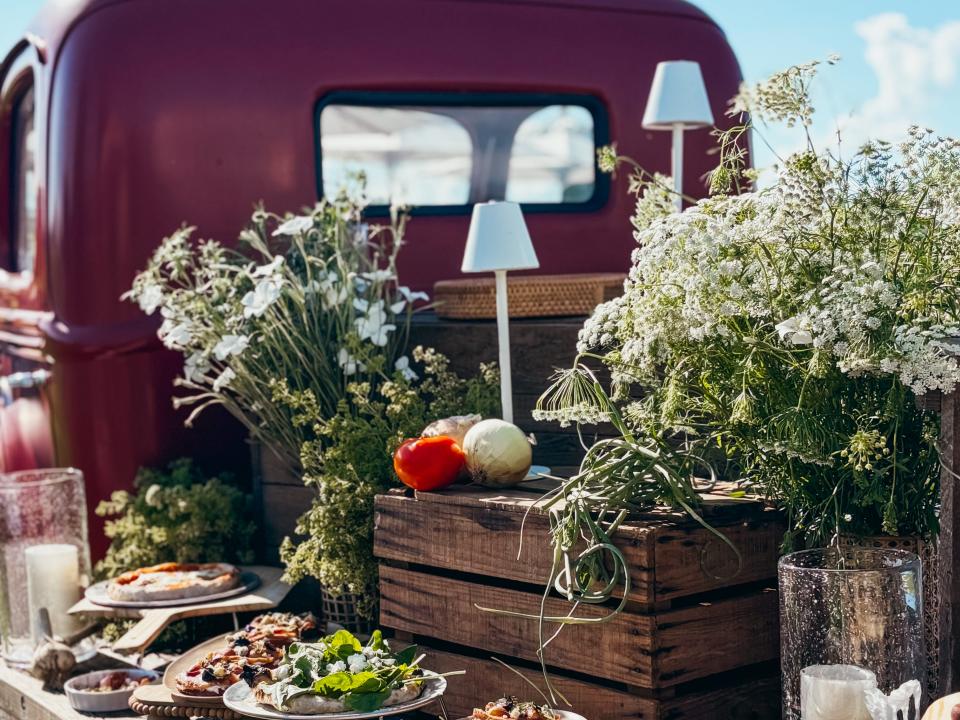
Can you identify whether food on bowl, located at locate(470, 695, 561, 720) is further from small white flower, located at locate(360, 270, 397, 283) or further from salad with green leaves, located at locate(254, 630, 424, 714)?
small white flower, located at locate(360, 270, 397, 283)

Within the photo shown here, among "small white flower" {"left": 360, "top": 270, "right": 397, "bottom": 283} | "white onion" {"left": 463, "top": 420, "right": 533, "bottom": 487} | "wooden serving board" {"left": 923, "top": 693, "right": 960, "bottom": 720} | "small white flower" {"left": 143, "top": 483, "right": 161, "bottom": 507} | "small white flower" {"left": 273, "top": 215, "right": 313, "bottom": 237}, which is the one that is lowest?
"wooden serving board" {"left": 923, "top": 693, "right": 960, "bottom": 720}

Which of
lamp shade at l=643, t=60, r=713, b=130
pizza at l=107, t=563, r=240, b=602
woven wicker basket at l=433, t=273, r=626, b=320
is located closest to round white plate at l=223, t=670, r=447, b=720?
pizza at l=107, t=563, r=240, b=602

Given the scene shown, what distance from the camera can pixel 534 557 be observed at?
327 centimetres

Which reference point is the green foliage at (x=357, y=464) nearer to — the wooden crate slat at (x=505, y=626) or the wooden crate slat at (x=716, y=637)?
the wooden crate slat at (x=505, y=626)

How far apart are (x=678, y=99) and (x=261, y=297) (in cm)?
148

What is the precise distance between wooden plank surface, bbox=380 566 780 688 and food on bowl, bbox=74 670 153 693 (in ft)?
3.06

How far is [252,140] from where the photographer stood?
5.36m

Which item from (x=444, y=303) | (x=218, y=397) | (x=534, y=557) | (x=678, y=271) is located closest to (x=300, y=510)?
(x=218, y=397)

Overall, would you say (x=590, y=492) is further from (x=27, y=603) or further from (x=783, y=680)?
(x=27, y=603)

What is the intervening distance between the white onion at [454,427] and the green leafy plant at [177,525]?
1227mm

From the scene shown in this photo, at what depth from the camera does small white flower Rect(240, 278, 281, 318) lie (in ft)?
14.2

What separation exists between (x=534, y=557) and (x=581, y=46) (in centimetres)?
306

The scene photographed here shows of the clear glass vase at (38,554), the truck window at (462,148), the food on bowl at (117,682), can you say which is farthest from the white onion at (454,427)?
the truck window at (462,148)

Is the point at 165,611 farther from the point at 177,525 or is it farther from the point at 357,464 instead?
the point at 357,464
